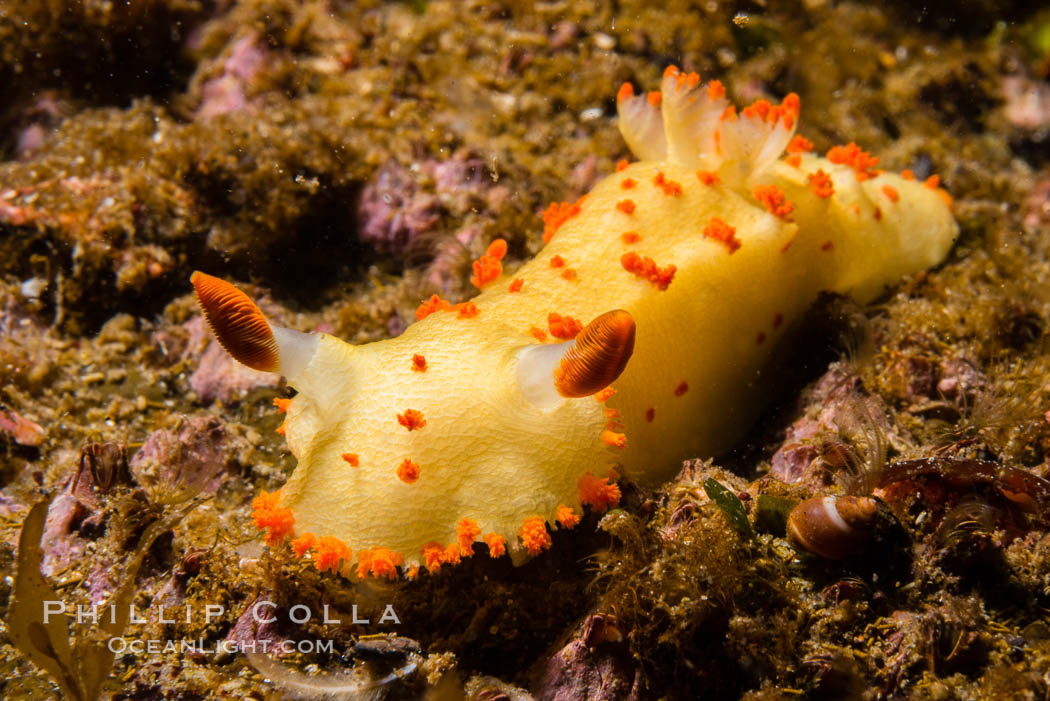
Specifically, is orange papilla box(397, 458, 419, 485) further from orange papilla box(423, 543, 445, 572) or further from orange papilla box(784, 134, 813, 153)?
orange papilla box(784, 134, 813, 153)

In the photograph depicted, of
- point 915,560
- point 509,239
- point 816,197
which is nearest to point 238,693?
point 915,560

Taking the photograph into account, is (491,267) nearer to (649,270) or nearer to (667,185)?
(649,270)

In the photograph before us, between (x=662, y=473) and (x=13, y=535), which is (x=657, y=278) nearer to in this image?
(x=662, y=473)

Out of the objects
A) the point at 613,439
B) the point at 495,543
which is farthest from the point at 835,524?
Result: the point at 495,543

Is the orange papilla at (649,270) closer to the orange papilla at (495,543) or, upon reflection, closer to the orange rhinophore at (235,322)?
the orange papilla at (495,543)

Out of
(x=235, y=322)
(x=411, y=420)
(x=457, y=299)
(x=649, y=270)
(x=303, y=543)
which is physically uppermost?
(x=235, y=322)

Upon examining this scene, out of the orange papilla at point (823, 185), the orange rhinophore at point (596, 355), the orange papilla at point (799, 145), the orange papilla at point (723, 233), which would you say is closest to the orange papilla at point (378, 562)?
the orange rhinophore at point (596, 355)
